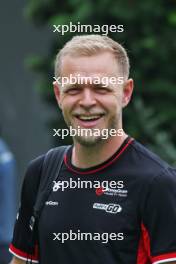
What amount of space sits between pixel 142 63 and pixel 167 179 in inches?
312

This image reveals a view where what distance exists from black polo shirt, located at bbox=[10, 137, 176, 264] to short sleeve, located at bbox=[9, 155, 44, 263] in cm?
17

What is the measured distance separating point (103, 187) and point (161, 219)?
0.27 meters

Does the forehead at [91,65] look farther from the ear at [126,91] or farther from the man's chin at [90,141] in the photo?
the man's chin at [90,141]

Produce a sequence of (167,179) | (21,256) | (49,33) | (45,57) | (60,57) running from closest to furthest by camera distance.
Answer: (167,179) < (60,57) < (21,256) < (45,57) < (49,33)

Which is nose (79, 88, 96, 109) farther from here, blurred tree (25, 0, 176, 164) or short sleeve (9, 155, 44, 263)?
blurred tree (25, 0, 176, 164)

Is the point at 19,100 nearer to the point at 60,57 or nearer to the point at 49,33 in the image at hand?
the point at 49,33

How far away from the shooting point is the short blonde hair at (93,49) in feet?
12.3

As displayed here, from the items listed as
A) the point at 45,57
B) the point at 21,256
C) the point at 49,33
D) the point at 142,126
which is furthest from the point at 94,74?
the point at 49,33

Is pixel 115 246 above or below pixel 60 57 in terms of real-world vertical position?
below

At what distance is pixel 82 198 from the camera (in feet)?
12.2

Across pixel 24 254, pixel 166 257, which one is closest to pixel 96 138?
pixel 166 257

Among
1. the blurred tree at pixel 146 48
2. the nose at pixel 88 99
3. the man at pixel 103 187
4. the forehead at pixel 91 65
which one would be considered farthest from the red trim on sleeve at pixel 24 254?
the blurred tree at pixel 146 48

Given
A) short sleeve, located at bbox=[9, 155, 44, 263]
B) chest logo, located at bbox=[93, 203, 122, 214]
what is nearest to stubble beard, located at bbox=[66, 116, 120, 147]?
chest logo, located at bbox=[93, 203, 122, 214]

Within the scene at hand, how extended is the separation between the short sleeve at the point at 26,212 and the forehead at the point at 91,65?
46cm
